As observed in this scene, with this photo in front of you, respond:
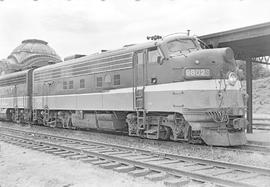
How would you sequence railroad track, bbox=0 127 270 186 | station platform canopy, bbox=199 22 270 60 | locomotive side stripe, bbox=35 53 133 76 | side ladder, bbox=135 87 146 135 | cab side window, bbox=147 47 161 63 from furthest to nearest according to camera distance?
locomotive side stripe, bbox=35 53 133 76, station platform canopy, bbox=199 22 270 60, side ladder, bbox=135 87 146 135, cab side window, bbox=147 47 161 63, railroad track, bbox=0 127 270 186

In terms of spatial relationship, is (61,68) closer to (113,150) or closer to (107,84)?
(107,84)

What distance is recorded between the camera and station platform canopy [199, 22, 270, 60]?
12.6 m

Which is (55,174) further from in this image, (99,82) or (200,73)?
(99,82)

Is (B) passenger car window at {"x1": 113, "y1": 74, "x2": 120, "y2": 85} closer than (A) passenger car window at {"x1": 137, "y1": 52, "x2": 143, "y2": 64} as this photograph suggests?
No

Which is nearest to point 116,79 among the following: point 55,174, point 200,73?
point 200,73

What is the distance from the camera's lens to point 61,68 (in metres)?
17.8

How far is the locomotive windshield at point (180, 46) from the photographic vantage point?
1155 cm

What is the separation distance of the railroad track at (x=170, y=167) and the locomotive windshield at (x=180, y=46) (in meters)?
3.65

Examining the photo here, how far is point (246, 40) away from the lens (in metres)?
13.4

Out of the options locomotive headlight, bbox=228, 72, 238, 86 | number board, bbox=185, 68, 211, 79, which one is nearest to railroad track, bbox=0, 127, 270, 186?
number board, bbox=185, 68, 211, 79

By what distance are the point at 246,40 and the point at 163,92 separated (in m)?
4.52

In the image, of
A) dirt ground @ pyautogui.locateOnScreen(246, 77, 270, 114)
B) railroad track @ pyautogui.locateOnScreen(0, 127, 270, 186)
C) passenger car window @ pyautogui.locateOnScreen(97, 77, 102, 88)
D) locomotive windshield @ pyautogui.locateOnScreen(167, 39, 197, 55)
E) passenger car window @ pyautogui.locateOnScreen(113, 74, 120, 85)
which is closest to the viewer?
railroad track @ pyautogui.locateOnScreen(0, 127, 270, 186)

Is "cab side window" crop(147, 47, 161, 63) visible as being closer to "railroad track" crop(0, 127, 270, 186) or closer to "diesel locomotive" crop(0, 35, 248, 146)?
"diesel locomotive" crop(0, 35, 248, 146)

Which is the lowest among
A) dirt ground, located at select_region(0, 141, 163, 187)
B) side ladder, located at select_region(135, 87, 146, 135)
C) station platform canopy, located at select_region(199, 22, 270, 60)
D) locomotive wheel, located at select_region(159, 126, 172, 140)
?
dirt ground, located at select_region(0, 141, 163, 187)
